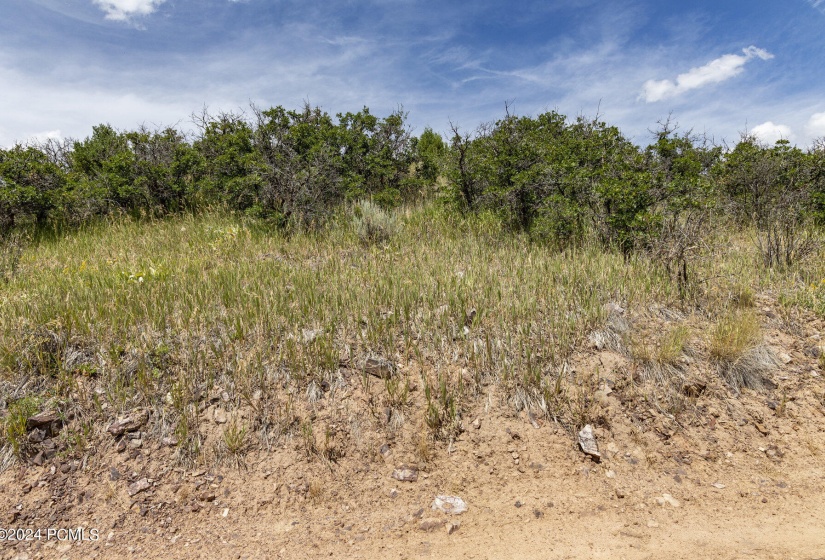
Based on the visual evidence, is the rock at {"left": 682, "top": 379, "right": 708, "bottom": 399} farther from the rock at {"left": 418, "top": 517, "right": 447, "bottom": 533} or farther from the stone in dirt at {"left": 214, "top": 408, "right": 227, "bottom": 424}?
the stone in dirt at {"left": 214, "top": 408, "right": 227, "bottom": 424}

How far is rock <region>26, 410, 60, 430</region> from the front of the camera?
3.53 meters

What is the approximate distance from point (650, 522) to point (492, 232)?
641 centimetres

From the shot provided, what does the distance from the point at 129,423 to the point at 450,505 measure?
2762 millimetres

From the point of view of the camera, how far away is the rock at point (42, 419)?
3.53m

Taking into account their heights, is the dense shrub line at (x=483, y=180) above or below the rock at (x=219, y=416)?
above

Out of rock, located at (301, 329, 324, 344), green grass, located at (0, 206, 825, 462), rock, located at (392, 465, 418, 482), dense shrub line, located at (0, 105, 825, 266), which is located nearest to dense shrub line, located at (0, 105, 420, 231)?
dense shrub line, located at (0, 105, 825, 266)

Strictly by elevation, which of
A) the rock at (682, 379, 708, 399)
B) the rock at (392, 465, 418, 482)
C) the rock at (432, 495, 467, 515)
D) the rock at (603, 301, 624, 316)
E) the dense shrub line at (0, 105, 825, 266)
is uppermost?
the dense shrub line at (0, 105, 825, 266)

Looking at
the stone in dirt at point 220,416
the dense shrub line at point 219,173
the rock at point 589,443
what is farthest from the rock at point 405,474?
the dense shrub line at point 219,173

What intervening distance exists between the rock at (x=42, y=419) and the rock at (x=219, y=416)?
1.28m

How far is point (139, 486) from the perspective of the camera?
325 cm

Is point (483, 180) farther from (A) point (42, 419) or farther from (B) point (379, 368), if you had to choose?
(A) point (42, 419)

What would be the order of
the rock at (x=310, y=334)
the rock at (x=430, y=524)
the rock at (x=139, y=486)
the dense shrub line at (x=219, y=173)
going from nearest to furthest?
the rock at (x=430, y=524) < the rock at (x=139, y=486) < the rock at (x=310, y=334) < the dense shrub line at (x=219, y=173)

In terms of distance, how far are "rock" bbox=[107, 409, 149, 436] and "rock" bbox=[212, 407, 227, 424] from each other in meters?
0.58

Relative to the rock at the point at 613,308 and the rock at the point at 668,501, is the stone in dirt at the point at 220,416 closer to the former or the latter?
the rock at the point at 668,501
